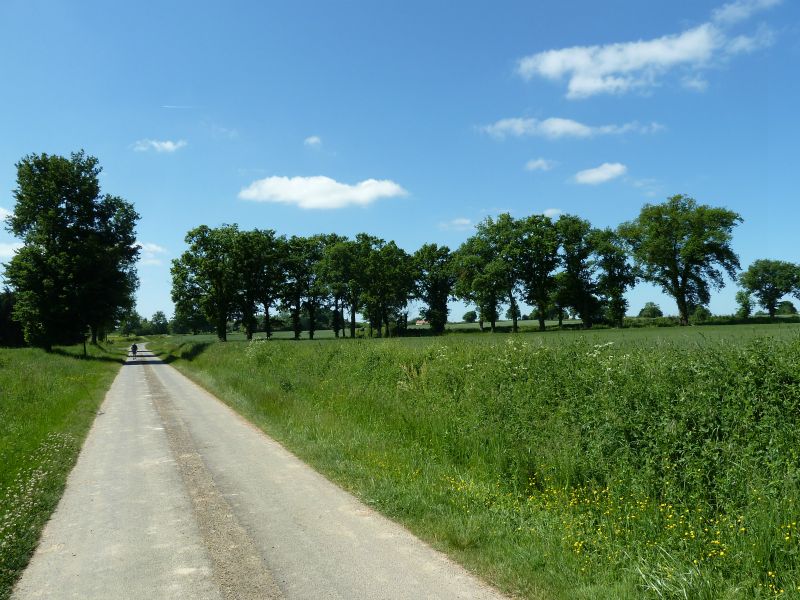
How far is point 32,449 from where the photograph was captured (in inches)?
419

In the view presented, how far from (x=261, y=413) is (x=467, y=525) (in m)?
10.6

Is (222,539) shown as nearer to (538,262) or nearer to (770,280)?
(538,262)

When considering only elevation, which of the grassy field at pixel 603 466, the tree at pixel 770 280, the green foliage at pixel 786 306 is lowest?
the grassy field at pixel 603 466

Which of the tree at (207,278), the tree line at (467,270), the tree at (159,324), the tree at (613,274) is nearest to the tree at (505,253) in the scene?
the tree line at (467,270)

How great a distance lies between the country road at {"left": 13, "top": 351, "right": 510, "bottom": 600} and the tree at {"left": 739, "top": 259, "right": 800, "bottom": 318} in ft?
398

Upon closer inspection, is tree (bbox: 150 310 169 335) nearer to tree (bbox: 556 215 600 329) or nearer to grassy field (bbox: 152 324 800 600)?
tree (bbox: 556 215 600 329)

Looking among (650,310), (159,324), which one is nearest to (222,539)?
(650,310)

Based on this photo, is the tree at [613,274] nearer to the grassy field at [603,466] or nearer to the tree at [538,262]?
the tree at [538,262]


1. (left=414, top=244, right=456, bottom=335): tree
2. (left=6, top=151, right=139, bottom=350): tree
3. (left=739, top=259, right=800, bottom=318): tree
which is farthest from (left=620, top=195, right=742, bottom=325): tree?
(left=6, top=151, right=139, bottom=350): tree

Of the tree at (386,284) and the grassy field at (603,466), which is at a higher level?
the tree at (386,284)

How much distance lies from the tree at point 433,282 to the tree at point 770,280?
67613mm

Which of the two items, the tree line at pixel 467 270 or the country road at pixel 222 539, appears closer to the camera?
the country road at pixel 222 539

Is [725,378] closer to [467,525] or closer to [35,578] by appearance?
[467,525]

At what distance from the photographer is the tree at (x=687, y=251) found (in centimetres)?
6975
